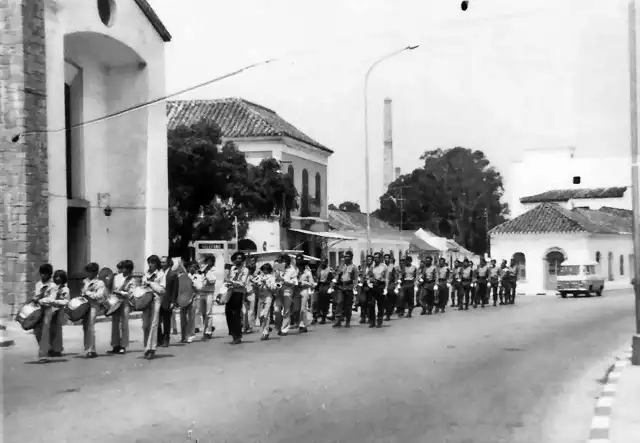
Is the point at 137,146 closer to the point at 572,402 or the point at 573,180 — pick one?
the point at 572,402

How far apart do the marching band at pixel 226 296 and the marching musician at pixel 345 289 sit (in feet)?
0.08

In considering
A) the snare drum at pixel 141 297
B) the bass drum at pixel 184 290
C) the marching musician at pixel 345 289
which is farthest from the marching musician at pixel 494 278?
the snare drum at pixel 141 297

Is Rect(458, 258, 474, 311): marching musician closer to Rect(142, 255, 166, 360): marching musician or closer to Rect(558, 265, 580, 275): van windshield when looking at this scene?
Rect(558, 265, 580, 275): van windshield

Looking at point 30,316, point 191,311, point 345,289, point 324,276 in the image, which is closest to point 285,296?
point 191,311

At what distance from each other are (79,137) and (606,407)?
2116 centimetres

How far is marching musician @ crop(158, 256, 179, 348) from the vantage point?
16.9 metres

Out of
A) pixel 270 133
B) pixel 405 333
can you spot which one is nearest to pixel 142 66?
pixel 405 333

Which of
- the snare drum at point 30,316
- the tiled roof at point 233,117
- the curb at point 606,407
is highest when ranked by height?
the tiled roof at point 233,117

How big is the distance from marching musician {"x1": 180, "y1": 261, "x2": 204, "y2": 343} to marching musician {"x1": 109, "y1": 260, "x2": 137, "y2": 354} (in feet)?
7.05

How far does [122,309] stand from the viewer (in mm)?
16688

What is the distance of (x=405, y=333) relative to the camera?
21828 mm

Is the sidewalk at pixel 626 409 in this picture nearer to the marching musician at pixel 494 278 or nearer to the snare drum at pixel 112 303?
the snare drum at pixel 112 303

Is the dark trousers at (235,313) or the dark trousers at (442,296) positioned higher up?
the dark trousers at (235,313)

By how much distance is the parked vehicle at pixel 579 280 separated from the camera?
47.3 metres
